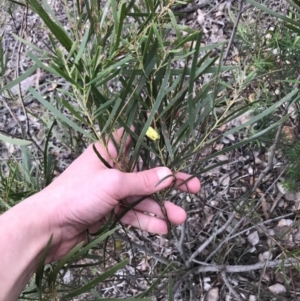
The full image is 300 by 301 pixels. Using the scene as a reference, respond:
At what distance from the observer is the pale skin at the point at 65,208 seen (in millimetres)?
797

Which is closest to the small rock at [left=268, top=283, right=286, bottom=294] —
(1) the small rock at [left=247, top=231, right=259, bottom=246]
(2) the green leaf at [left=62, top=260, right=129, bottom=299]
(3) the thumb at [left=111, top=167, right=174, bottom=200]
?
(1) the small rock at [left=247, top=231, right=259, bottom=246]

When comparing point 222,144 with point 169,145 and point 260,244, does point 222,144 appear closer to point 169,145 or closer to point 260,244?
point 260,244

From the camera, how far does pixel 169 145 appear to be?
26.8 inches

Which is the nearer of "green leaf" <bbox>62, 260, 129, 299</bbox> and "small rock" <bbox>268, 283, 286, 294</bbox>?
"green leaf" <bbox>62, 260, 129, 299</bbox>


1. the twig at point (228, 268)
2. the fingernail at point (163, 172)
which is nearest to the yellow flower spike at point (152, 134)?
the fingernail at point (163, 172)

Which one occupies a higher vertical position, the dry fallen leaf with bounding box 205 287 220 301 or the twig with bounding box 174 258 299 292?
the twig with bounding box 174 258 299 292

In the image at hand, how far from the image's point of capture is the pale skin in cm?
80

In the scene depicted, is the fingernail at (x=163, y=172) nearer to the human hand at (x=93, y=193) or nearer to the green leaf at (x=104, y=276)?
the human hand at (x=93, y=193)

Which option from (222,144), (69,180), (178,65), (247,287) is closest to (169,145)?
(69,180)

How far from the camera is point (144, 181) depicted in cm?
79

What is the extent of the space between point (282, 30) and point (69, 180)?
0.76m

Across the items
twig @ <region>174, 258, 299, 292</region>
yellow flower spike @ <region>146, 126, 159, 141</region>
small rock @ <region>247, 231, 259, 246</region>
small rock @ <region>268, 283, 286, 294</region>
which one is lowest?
small rock @ <region>268, 283, 286, 294</region>

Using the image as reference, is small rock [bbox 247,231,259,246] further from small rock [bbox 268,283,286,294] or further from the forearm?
the forearm

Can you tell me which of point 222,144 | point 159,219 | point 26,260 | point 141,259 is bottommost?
point 141,259
